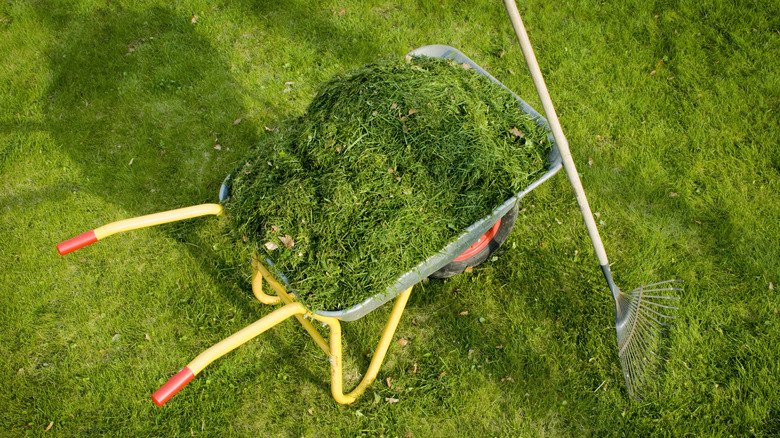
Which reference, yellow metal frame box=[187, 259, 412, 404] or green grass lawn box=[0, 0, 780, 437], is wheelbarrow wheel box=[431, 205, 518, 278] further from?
yellow metal frame box=[187, 259, 412, 404]

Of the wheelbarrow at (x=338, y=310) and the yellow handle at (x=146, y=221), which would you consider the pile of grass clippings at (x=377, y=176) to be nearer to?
the wheelbarrow at (x=338, y=310)

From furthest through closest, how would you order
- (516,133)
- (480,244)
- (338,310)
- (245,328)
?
(480,244) → (516,133) → (338,310) → (245,328)

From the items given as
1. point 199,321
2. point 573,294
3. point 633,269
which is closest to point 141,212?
point 199,321

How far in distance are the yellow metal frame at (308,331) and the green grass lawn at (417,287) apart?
34cm

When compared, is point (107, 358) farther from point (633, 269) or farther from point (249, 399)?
point (633, 269)

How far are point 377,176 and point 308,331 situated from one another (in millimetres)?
1039

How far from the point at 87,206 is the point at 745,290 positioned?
516 cm

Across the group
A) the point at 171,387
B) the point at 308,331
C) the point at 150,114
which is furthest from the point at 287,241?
the point at 150,114

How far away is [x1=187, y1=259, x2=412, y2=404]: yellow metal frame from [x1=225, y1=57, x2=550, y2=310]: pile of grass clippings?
0.49 feet

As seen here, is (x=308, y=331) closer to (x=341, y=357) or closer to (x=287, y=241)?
(x=341, y=357)

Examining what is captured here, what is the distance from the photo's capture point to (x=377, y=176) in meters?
2.56

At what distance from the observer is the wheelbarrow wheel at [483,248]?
134 inches

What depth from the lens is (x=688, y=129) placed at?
4145mm

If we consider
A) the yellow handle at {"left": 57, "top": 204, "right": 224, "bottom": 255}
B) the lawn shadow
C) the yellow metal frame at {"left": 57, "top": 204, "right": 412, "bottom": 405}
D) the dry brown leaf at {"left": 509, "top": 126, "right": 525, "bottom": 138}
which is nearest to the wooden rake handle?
the dry brown leaf at {"left": 509, "top": 126, "right": 525, "bottom": 138}
